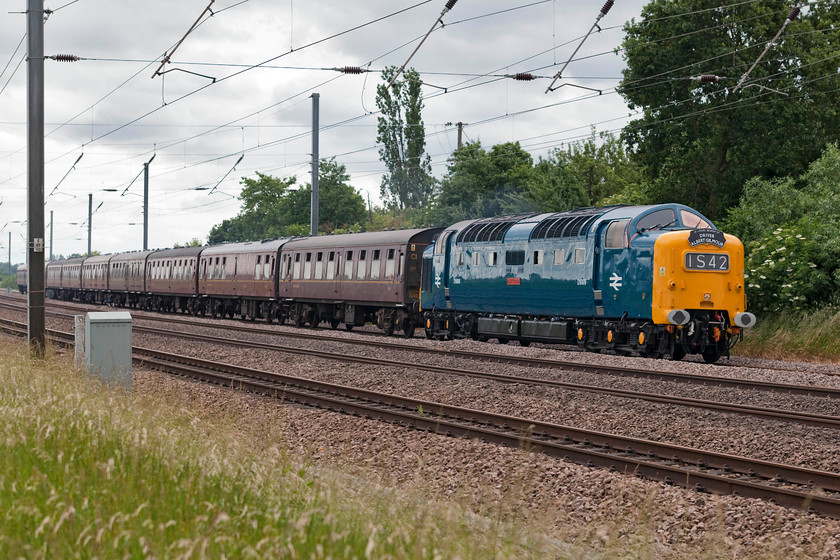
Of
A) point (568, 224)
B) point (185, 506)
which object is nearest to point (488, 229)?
point (568, 224)

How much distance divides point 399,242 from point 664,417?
17749 mm

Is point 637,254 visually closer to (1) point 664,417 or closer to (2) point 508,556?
(1) point 664,417

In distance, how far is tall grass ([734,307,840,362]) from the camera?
72.5 ft

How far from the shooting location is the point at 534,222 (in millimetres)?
23906

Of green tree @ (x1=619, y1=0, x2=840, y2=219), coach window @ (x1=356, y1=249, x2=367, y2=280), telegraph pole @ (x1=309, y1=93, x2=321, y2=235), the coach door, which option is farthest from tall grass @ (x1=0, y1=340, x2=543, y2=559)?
green tree @ (x1=619, y1=0, x2=840, y2=219)

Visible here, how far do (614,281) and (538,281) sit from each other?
2.71m

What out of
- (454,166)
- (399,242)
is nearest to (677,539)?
(399,242)

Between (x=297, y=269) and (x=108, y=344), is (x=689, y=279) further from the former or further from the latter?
(x=297, y=269)

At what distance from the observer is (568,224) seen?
73.7ft

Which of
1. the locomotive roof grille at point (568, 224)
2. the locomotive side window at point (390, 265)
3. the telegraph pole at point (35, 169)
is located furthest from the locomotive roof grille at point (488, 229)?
the telegraph pole at point (35, 169)

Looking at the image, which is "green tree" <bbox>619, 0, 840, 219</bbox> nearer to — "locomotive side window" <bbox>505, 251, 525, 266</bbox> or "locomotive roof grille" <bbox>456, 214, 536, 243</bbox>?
"locomotive roof grille" <bbox>456, 214, 536, 243</bbox>

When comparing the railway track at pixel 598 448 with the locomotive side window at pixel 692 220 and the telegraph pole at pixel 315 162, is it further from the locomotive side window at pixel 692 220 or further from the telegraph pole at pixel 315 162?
the telegraph pole at pixel 315 162

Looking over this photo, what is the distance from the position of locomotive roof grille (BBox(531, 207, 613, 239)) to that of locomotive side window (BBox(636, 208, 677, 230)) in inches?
50.9

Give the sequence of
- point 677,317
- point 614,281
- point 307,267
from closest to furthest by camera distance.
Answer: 1. point 677,317
2. point 614,281
3. point 307,267
